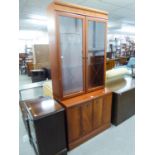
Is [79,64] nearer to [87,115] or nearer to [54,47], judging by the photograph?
[54,47]

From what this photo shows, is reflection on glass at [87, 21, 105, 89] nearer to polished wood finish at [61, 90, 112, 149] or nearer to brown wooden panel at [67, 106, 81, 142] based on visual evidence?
polished wood finish at [61, 90, 112, 149]

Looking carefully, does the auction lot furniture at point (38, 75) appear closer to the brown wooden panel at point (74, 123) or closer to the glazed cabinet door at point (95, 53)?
the glazed cabinet door at point (95, 53)

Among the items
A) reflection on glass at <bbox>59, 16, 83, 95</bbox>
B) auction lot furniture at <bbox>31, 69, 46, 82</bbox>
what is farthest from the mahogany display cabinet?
auction lot furniture at <bbox>31, 69, 46, 82</bbox>

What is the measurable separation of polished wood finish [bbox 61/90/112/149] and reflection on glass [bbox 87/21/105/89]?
0.27 m

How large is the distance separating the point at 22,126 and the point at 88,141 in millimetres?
1454

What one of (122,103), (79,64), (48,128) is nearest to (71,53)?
(79,64)

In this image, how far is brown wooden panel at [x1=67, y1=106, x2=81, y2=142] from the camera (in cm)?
201

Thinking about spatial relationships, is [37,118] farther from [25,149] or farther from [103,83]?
[103,83]

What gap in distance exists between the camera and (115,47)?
10047 mm

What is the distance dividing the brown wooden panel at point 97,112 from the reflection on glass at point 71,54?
0.37 metres

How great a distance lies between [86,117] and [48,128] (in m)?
0.70

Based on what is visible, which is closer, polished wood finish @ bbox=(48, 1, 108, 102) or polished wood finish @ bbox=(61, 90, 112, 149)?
polished wood finish @ bbox=(48, 1, 108, 102)

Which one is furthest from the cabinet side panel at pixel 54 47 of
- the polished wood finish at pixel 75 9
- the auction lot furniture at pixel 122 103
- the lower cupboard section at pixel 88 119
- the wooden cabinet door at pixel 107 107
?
the auction lot furniture at pixel 122 103
